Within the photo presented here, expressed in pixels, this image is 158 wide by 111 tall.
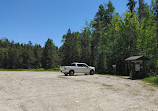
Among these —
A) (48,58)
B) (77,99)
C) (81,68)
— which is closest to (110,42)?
(81,68)

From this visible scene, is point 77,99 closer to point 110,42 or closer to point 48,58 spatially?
point 110,42

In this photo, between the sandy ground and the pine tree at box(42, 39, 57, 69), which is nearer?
the sandy ground

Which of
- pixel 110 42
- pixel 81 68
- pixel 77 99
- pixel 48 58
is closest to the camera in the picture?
pixel 77 99

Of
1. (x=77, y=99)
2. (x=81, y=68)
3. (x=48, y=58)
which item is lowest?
(x=77, y=99)

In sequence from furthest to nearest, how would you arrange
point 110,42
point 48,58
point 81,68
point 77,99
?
point 48,58
point 110,42
point 81,68
point 77,99

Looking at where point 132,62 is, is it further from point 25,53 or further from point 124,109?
point 25,53

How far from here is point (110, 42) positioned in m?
34.1

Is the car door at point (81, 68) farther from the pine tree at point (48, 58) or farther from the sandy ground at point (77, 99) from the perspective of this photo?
the pine tree at point (48, 58)

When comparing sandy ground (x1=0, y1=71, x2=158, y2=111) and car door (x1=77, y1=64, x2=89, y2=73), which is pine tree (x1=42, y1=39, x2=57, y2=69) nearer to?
car door (x1=77, y1=64, x2=89, y2=73)

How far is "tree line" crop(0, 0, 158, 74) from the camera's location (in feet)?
87.6

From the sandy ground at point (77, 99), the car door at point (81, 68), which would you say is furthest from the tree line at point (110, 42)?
the sandy ground at point (77, 99)

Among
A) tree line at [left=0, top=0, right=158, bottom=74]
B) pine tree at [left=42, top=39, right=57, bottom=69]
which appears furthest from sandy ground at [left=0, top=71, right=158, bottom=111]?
pine tree at [left=42, top=39, right=57, bottom=69]

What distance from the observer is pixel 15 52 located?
82.5 metres

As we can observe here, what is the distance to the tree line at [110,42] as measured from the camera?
26.7m
